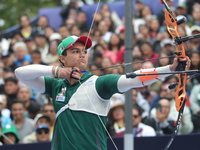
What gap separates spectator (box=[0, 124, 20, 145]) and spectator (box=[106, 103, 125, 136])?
140 cm

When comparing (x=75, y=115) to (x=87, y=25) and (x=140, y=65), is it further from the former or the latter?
(x=87, y=25)

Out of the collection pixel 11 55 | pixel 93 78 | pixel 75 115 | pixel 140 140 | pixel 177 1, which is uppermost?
pixel 177 1

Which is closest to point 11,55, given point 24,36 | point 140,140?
point 24,36

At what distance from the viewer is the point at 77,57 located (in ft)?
16.0

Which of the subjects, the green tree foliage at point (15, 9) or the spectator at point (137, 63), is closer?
the spectator at point (137, 63)

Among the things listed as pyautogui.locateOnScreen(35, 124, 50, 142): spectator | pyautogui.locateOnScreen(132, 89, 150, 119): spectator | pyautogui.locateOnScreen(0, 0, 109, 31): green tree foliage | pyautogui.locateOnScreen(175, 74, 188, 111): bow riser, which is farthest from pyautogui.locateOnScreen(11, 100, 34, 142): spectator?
pyautogui.locateOnScreen(0, 0, 109, 31): green tree foliage

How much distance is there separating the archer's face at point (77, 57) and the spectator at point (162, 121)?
2924 millimetres

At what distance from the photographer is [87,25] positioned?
41.0ft

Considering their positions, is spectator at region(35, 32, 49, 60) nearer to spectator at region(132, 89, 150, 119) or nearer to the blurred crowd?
the blurred crowd

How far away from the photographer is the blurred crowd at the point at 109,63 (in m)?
7.72

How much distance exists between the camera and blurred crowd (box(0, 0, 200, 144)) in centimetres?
772

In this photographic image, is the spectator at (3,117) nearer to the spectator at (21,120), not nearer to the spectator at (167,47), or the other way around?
the spectator at (21,120)

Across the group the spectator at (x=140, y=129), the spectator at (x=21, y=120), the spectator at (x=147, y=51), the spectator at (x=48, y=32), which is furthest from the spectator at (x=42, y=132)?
the spectator at (x=48, y=32)

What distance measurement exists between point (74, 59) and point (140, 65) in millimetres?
4578
